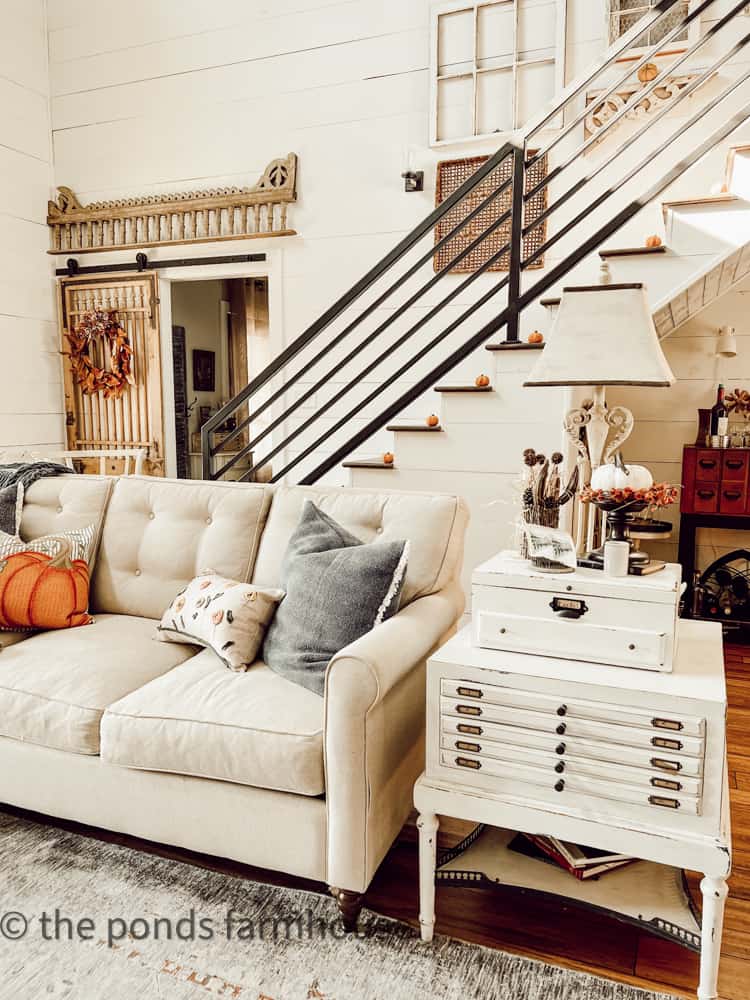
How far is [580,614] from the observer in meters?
1.62

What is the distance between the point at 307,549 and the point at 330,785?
675 millimetres

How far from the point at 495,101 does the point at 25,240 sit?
347 cm

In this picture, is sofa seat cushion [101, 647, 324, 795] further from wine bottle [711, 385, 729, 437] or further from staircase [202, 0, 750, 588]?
wine bottle [711, 385, 729, 437]

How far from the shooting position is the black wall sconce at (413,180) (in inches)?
174

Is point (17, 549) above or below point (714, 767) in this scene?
above

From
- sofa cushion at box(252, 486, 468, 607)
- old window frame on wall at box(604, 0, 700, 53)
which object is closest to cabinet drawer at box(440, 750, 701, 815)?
sofa cushion at box(252, 486, 468, 607)

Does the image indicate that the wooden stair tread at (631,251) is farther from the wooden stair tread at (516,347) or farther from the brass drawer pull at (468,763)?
the brass drawer pull at (468,763)

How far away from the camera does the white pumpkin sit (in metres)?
1.67

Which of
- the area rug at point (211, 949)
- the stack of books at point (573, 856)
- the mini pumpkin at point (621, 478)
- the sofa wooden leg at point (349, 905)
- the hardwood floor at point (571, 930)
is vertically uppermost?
the mini pumpkin at point (621, 478)

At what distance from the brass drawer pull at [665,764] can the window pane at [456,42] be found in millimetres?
4196

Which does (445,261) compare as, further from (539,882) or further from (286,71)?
(539,882)

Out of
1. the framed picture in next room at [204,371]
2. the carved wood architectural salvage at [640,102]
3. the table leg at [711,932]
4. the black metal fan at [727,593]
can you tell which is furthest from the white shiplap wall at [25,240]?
the table leg at [711,932]

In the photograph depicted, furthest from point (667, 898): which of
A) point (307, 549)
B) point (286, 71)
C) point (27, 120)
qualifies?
point (27, 120)

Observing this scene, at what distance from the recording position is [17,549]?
7.96 feet
